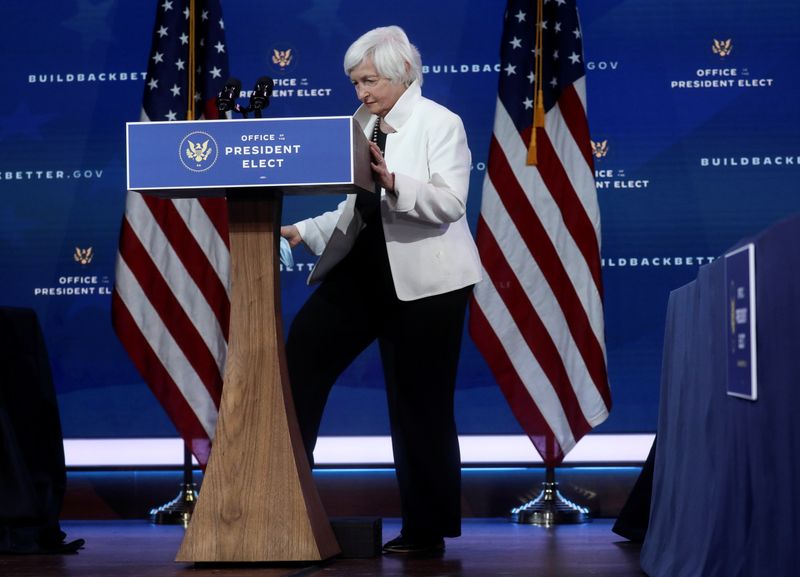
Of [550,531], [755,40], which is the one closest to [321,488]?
[550,531]

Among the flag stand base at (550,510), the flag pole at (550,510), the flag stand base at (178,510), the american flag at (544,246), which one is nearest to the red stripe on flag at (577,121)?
the american flag at (544,246)

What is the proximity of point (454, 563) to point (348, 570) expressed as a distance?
0.37 meters

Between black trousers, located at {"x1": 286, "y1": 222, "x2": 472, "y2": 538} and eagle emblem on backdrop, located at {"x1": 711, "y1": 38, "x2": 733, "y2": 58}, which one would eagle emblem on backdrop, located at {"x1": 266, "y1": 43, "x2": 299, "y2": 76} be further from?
black trousers, located at {"x1": 286, "y1": 222, "x2": 472, "y2": 538}

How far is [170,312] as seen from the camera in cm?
461

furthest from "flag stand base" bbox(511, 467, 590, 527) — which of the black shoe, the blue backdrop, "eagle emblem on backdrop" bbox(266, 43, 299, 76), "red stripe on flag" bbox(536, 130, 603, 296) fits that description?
"eagle emblem on backdrop" bbox(266, 43, 299, 76)

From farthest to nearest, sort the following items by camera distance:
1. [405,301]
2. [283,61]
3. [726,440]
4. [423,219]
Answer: [283,61]
[405,301]
[423,219]
[726,440]

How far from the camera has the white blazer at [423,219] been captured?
10.0ft

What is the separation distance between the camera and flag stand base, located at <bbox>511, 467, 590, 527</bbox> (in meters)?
4.38

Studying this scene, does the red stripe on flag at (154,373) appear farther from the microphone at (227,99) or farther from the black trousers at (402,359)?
the microphone at (227,99)

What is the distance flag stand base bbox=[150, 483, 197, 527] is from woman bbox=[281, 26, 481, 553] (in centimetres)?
148

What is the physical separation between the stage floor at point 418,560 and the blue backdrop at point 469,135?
969mm

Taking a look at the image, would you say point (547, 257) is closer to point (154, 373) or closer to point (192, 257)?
point (192, 257)

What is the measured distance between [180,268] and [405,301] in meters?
1.76

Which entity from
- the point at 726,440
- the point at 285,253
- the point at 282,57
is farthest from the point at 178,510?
the point at 726,440
